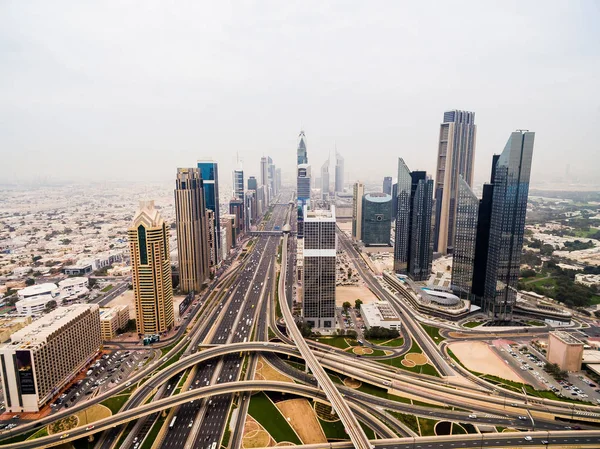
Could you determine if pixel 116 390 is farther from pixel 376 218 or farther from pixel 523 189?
pixel 376 218

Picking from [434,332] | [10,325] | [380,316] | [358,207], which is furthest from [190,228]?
[358,207]

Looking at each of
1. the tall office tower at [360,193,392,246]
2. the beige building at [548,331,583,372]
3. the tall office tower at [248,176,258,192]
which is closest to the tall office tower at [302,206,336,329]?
the beige building at [548,331,583,372]

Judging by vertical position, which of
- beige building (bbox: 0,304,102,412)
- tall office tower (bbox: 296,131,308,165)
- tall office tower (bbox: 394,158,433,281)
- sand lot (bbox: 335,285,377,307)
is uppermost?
tall office tower (bbox: 296,131,308,165)

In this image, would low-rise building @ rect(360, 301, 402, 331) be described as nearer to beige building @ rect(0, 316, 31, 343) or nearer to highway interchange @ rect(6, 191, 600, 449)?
highway interchange @ rect(6, 191, 600, 449)

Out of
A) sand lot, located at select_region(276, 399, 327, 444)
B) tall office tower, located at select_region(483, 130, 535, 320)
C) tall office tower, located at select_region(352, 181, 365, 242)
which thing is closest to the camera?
sand lot, located at select_region(276, 399, 327, 444)

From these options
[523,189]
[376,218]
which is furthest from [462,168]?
[523,189]

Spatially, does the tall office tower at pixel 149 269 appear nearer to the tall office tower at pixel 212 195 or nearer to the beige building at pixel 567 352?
the tall office tower at pixel 212 195

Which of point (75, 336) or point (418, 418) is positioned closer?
point (418, 418)
